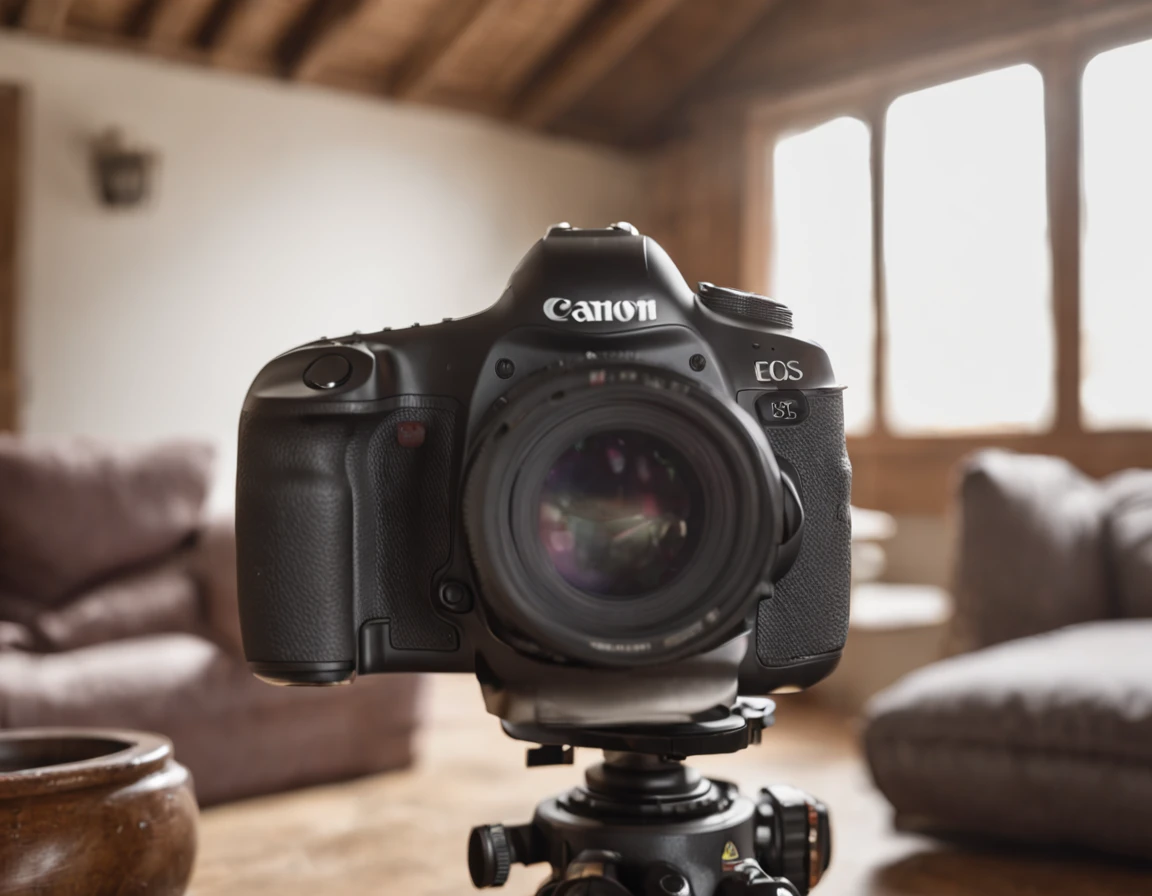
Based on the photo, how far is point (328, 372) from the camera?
879 millimetres

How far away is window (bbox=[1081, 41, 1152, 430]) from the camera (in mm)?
3334

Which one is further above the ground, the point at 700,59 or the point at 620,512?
the point at 700,59

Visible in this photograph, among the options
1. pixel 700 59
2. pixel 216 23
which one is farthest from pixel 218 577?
pixel 700 59

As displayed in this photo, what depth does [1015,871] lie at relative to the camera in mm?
1614

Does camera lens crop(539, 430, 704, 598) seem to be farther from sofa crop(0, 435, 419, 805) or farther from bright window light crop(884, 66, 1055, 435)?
bright window light crop(884, 66, 1055, 435)

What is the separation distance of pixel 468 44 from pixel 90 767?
3666 mm

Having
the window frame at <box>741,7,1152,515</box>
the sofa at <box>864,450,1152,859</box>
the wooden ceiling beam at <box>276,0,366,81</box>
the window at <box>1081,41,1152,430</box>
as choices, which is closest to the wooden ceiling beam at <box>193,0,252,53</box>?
the wooden ceiling beam at <box>276,0,366,81</box>

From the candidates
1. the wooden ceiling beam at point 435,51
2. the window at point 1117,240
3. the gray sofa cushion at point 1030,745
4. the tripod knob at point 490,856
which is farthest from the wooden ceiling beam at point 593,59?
the tripod knob at point 490,856

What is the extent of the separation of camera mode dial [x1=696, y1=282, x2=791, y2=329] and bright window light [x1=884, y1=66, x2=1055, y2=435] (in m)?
2.92

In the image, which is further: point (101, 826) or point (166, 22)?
point (166, 22)

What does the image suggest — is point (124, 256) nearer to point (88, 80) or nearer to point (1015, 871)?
point (88, 80)

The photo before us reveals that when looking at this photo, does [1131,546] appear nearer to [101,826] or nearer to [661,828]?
[661,828]

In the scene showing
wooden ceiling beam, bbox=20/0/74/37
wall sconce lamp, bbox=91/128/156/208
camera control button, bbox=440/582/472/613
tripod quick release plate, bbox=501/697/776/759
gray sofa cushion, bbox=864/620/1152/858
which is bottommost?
gray sofa cushion, bbox=864/620/1152/858

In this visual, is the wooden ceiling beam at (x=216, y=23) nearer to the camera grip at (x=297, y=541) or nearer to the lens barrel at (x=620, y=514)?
the camera grip at (x=297, y=541)
